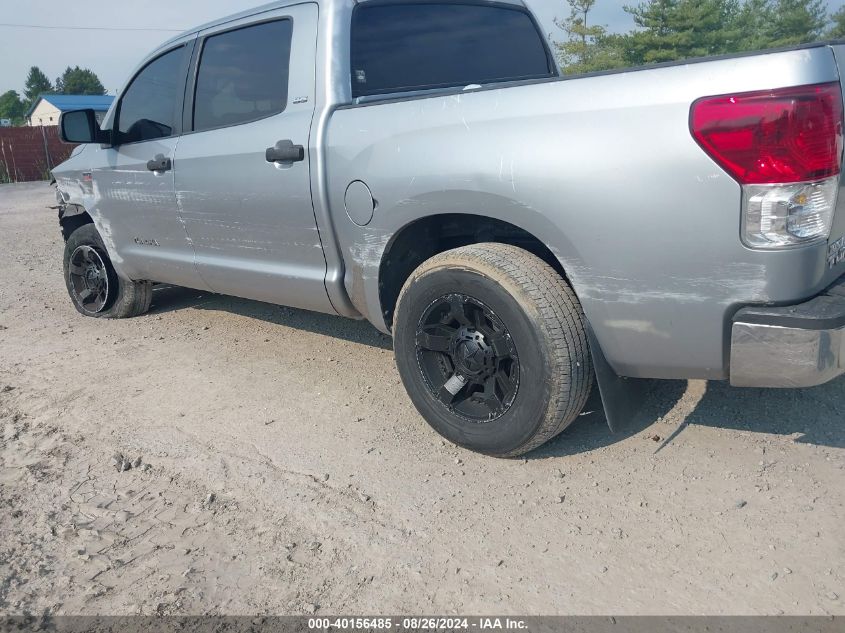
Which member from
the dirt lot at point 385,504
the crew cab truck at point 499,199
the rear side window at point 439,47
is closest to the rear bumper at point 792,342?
the crew cab truck at point 499,199

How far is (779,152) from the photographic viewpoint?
226cm

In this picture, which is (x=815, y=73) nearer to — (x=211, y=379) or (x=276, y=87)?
(x=276, y=87)

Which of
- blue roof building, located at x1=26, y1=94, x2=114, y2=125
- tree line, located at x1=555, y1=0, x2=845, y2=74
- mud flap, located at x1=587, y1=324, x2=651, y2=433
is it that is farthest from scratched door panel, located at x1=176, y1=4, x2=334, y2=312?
blue roof building, located at x1=26, y1=94, x2=114, y2=125

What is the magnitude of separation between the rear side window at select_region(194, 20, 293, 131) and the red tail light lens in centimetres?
227

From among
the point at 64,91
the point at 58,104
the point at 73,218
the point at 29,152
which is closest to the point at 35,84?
the point at 64,91

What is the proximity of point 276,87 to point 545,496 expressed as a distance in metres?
2.48

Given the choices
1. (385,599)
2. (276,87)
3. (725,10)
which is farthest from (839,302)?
(725,10)

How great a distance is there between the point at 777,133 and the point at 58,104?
227ft

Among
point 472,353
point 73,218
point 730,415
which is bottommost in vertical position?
point 730,415

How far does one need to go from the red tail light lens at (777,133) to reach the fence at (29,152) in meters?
29.1

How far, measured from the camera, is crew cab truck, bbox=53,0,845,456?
2.33m

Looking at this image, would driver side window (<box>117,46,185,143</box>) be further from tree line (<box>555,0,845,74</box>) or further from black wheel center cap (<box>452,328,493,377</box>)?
tree line (<box>555,0,845,74</box>)

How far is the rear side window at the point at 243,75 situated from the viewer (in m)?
3.87

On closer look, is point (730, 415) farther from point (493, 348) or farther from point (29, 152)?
point (29, 152)
